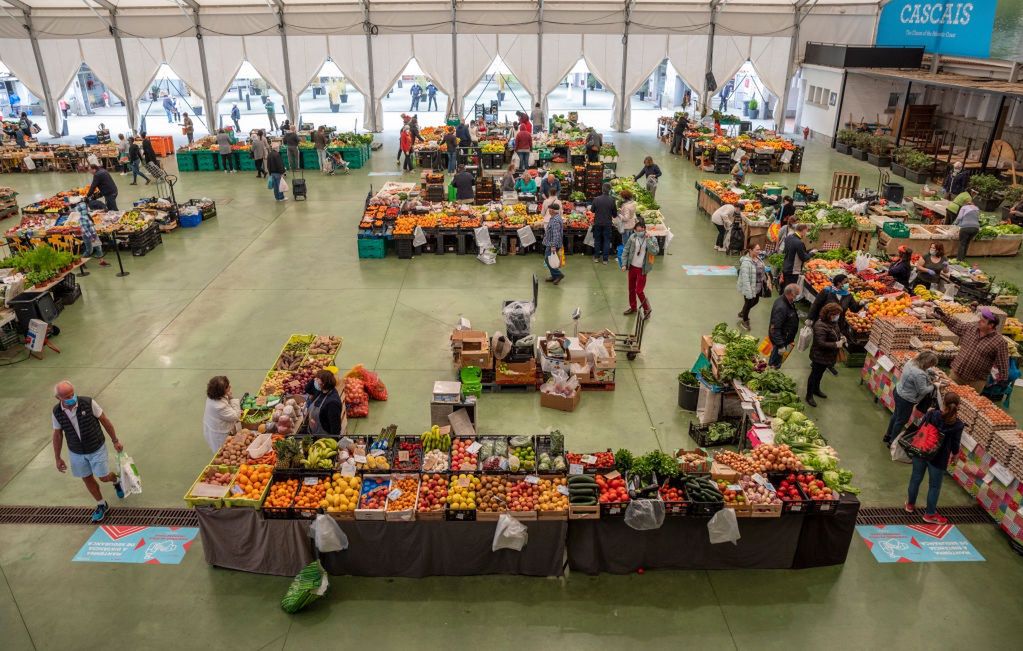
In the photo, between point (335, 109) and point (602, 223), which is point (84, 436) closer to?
point (602, 223)

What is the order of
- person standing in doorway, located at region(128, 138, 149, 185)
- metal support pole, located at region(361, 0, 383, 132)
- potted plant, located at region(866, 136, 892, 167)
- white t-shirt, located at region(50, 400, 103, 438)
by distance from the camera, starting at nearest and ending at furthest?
1. white t-shirt, located at region(50, 400, 103, 438)
2. person standing in doorway, located at region(128, 138, 149, 185)
3. potted plant, located at region(866, 136, 892, 167)
4. metal support pole, located at region(361, 0, 383, 132)

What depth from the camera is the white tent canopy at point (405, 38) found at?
27188 millimetres

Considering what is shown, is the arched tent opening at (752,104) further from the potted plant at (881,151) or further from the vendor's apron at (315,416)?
the vendor's apron at (315,416)

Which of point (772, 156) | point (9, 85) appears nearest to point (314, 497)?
point (772, 156)

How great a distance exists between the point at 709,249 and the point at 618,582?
1059 centimetres

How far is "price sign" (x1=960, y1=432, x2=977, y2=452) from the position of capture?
7.36 m

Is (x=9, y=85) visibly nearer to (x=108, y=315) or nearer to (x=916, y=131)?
(x=108, y=315)

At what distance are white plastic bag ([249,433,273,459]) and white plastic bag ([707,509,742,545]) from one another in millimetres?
4458

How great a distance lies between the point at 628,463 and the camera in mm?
6578

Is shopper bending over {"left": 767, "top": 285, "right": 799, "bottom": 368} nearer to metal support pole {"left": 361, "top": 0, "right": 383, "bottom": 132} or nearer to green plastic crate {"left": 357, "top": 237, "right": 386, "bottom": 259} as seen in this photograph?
green plastic crate {"left": 357, "top": 237, "right": 386, "bottom": 259}

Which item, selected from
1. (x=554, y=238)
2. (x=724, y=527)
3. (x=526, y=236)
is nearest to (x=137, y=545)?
(x=724, y=527)

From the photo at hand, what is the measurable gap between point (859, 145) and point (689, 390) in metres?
20.3

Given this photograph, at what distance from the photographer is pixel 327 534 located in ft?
19.8

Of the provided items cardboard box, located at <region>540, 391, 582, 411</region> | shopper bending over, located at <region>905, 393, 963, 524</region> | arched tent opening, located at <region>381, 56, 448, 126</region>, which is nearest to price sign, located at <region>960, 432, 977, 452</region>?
shopper bending over, located at <region>905, 393, 963, 524</region>
